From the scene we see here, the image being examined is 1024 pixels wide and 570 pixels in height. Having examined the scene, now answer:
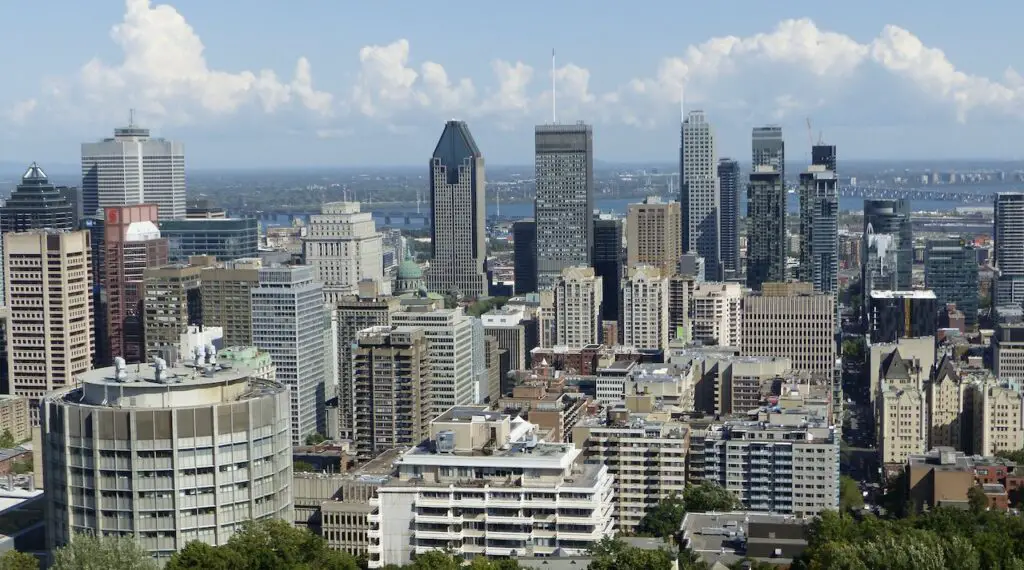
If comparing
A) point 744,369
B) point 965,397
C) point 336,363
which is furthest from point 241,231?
point 965,397

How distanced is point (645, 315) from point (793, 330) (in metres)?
10.1

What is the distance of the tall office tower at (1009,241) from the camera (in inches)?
4537

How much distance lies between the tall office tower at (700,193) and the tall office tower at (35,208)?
57055 millimetres

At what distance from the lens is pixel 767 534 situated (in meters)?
41.9

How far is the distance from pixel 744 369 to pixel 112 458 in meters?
43.1

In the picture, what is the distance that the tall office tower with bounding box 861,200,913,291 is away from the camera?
393 ft

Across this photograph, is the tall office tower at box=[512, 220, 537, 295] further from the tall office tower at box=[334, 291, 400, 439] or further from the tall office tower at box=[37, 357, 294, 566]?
the tall office tower at box=[37, 357, 294, 566]

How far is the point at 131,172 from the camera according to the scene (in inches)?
5231

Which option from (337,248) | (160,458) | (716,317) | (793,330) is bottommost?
(793,330)

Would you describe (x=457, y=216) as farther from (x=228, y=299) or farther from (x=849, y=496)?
(x=849, y=496)

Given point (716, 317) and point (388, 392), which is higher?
point (716, 317)

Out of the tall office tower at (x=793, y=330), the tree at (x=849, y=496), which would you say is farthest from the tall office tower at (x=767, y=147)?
the tree at (x=849, y=496)

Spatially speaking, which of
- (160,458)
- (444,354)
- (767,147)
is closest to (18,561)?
(160,458)

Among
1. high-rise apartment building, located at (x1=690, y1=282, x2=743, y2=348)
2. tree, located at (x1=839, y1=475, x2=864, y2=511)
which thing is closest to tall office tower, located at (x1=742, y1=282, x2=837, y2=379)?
high-rise apartment building, located at (x1=690, y1=282, x2=743, y2=348)
